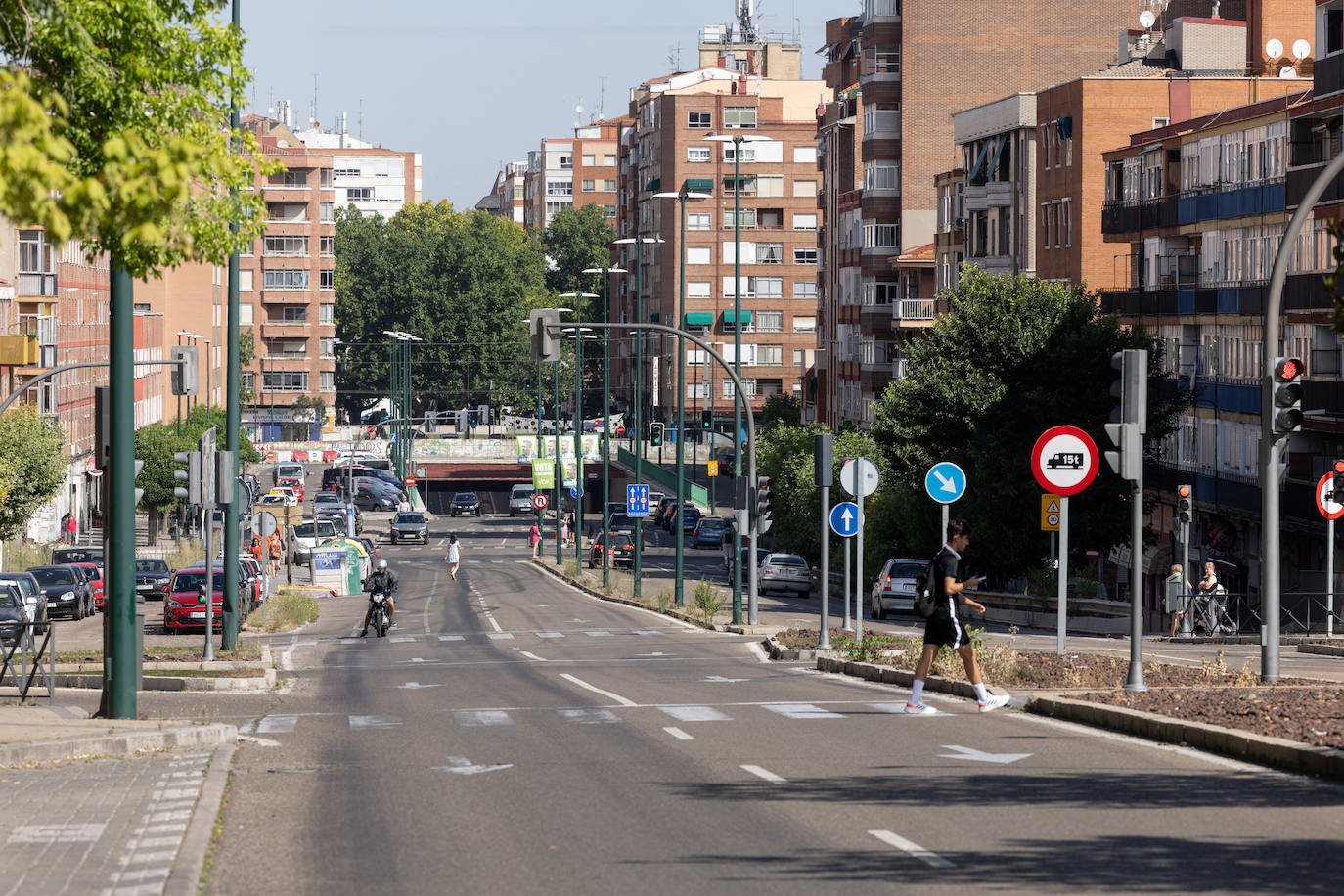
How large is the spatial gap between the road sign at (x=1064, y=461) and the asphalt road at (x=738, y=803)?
2.75 m

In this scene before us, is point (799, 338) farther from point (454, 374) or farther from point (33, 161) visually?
point (33, 161)

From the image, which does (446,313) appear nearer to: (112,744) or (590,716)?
(590,716)

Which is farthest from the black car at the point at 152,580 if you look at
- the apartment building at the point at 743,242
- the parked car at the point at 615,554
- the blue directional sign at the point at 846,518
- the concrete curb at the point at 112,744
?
the apartment building at the point at 743,242

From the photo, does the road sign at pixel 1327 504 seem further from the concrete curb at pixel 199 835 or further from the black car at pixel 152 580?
the black car at pixel 152 580

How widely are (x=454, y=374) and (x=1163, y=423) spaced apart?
392ft

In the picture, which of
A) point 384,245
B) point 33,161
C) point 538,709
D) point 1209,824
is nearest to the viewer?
point 33,161

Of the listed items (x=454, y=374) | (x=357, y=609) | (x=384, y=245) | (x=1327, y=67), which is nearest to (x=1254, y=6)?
(x=1327, y=67)

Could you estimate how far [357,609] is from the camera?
5575 centimetres

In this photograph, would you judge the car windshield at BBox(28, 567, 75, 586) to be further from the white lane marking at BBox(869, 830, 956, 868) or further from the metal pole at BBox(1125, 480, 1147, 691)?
the white lane marking at BBox(869, 830, 956, 868)

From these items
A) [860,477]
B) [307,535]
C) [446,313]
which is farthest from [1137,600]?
[446,313]

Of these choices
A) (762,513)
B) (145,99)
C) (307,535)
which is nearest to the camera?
(145,99)

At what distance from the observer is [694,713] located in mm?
19453

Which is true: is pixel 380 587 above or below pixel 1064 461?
below

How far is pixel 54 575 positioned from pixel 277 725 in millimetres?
33211
